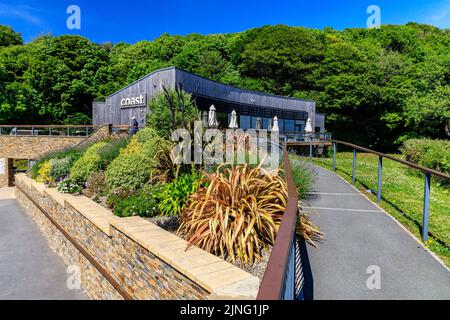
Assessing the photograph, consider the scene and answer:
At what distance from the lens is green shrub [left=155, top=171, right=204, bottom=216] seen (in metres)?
5.48

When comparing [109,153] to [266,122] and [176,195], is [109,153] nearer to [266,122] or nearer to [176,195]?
[176,195]

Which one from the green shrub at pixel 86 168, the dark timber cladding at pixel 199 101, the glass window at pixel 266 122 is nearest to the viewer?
the green shrub at pixel 86 168

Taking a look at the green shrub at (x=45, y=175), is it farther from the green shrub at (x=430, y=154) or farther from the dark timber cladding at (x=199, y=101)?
the green shrub at (x=430, y=154)

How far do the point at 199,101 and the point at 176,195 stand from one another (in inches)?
610

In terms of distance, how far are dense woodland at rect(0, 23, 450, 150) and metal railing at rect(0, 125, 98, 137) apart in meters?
8.35

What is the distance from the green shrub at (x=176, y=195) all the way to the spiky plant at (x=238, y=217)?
0.67m

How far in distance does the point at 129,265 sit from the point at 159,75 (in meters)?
15.7

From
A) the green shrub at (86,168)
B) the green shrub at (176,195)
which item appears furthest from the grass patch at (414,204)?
the green shrub at (86,168)

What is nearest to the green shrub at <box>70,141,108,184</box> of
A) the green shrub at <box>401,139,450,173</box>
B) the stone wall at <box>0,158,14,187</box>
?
→ the green shrub at <box>401,139,450,173</box>

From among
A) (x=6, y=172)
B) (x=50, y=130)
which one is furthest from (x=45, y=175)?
(x=6, y=172)

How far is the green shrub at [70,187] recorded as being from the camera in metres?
9.09

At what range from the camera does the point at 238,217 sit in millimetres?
3986

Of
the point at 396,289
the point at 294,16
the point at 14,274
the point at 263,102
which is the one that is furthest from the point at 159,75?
the point at 294,16

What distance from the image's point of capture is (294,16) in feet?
160
